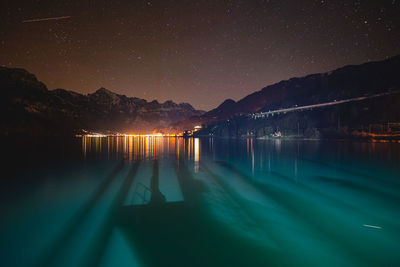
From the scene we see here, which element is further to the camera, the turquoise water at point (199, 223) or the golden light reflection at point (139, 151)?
the golden light reflection at point (139, 151)

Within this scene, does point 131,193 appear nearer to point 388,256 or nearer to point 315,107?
point 388,256

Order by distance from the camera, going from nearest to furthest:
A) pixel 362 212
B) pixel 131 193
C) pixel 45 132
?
pixel 362 212 < pixel 131 193 < pixel 45 132

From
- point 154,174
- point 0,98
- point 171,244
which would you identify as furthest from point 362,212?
point 0,98

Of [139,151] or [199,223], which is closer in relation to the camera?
[199,223]

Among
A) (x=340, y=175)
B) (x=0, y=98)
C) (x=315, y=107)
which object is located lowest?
(x=340, y=175)

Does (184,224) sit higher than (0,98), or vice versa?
(0,98)

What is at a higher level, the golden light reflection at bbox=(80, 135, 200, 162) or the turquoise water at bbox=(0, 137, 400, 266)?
the turquoise water at bbox=(0, 137, 400, 266)

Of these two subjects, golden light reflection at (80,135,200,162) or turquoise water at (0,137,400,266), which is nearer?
turquoise water at (0,137,400,266)

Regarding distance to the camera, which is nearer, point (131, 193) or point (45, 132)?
point (131, 193)

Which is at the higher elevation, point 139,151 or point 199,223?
point 199,223

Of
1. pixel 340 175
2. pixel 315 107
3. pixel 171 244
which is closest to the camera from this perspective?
pixel 171 244

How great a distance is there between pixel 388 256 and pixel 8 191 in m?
13.7

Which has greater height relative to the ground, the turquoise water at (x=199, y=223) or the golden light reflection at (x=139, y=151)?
the turquoise water at (x=199, y=223)

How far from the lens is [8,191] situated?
926cm
